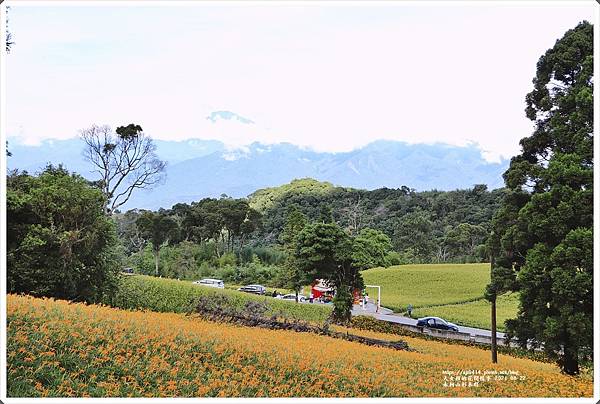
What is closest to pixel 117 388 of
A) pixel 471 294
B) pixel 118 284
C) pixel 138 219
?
pixel 118 284

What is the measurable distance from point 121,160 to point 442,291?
49.7 feet

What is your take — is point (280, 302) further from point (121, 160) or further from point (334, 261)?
point (121, 160)

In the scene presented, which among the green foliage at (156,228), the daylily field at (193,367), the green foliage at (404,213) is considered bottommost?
the daylily field at (193,367)

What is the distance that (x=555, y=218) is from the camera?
7.94 m

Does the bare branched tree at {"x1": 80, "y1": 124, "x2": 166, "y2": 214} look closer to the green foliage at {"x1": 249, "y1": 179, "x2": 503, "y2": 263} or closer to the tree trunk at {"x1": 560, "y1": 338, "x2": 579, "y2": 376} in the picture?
the tree trunk at {"x1": 560, "y1": 338, "x2": 579, "y2": 376}

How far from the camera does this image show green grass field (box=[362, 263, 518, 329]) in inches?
862

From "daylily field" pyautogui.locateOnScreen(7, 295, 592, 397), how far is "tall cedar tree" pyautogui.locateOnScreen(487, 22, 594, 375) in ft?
2.49

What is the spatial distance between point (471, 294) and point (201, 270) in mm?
11886

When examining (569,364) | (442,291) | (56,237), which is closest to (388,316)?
(442,291)

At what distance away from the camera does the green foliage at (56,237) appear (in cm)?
1020

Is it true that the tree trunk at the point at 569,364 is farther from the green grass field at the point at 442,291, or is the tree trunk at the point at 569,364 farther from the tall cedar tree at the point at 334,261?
the green grass field at the point at 442,291

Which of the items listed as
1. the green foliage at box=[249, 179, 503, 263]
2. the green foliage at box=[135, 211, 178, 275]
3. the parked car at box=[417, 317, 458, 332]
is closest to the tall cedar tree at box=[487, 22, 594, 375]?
the parked car at box=[417, 317, 458, 332]

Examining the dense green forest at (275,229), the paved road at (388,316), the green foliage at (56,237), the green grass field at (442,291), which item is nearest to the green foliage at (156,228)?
the dense green forest at (275,229)

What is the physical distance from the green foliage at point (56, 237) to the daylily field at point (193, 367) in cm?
283
